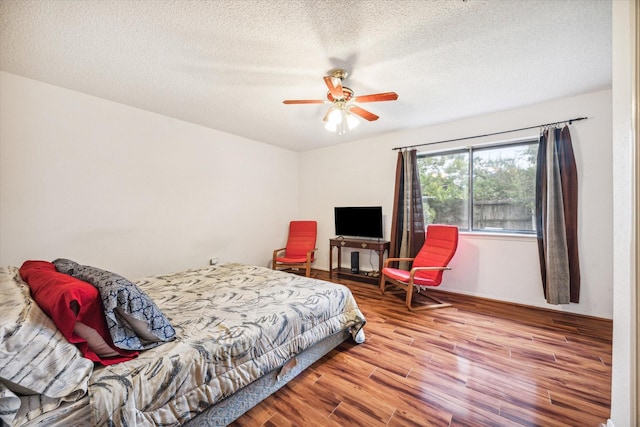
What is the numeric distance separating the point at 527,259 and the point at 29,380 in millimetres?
4259

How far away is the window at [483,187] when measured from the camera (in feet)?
10.7

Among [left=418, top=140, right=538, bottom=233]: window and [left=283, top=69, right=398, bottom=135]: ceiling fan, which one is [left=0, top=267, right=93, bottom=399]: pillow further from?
[left=418, top=140, right=538, bottom=233]: window

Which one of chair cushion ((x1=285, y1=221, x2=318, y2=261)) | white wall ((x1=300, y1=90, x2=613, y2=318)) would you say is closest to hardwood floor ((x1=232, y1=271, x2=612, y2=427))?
white wall ((x1=300, y1=90, x2=613, y2=318))

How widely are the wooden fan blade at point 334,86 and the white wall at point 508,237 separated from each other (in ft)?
7.17

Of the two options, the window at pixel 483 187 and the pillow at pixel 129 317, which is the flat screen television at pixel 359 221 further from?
the pillow at pixel 129 317

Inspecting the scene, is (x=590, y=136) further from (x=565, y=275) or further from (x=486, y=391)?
(x=486, y=391)

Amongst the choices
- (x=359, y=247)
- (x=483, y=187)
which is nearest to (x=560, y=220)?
(x=483, y=187)

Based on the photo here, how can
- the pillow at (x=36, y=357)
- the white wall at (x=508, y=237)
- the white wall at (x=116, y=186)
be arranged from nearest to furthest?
the pillow at (x=36, y=357)
the white wall at (x=116, y=186)
the white wall at (x=508, y=237)

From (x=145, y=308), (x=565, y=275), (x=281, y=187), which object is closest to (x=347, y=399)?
(x=145, y=308)

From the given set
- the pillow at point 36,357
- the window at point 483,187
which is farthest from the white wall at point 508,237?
the pillow at point 36,357

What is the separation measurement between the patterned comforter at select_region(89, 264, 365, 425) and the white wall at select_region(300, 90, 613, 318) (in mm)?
2211

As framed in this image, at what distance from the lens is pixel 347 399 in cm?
162

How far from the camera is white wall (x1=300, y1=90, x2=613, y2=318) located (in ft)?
8.93

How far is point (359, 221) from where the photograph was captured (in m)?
4.38
